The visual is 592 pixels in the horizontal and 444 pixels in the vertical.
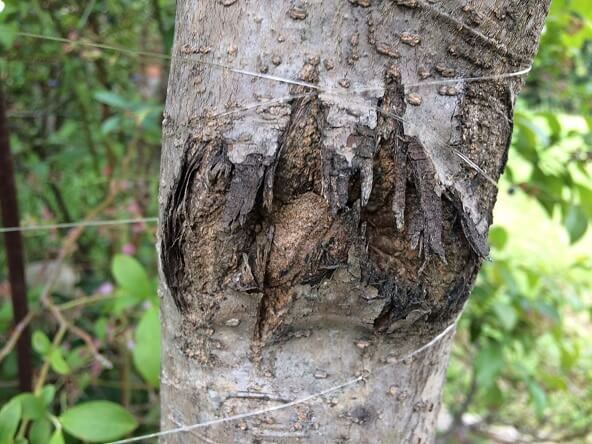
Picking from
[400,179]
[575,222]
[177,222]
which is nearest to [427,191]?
[400,179]

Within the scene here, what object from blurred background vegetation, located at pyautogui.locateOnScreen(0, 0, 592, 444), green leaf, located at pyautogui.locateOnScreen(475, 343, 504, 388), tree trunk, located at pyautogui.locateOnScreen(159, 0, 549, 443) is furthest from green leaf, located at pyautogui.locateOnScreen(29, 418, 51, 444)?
green leaf, located at pyautogui.locateOnScreen(475, 343, 504, 388)

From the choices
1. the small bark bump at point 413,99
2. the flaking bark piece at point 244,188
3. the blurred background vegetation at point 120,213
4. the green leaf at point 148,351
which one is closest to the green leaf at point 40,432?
the blurred background vegetation at point 120,213

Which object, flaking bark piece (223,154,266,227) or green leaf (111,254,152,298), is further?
green leaf (111,254,152,298)

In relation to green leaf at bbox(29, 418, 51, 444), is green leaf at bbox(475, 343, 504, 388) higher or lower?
lower

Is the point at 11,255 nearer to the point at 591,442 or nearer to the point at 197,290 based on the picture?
the point at 197,290

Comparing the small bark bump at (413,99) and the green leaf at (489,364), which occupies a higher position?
the small bark bump at (413,99)

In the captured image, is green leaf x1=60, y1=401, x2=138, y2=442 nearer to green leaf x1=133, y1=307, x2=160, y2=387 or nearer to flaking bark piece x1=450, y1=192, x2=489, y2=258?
green leaf x1=133, y1=307, x2=160, y2=387

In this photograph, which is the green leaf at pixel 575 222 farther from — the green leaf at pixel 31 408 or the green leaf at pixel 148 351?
the green leaf at pixel 31 408
